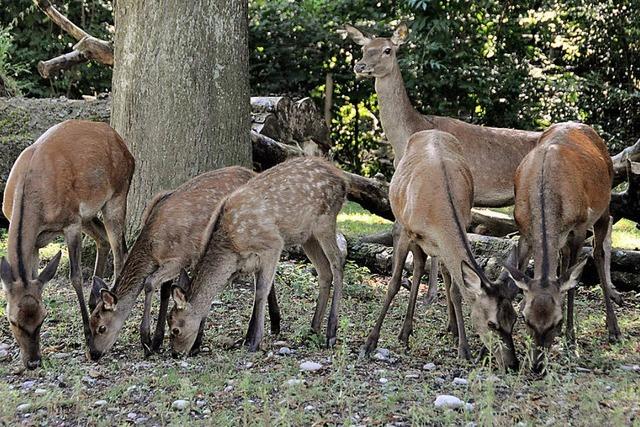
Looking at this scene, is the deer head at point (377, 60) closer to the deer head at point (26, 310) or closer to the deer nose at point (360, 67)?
the deer nose at point (360, 67)

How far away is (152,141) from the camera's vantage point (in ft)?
28.9

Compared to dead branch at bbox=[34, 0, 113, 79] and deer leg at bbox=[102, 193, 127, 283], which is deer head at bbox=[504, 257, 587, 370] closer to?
deer leg at bbox=[102, 193, 127, 283]

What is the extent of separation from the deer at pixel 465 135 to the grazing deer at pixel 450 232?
2.32 meters

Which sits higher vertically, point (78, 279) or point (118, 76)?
point (118, 76)

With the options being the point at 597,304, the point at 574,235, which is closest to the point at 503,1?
the point at 597,304

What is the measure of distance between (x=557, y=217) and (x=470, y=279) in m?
1.05

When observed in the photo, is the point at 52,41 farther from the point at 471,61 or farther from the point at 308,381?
the point at 308,381

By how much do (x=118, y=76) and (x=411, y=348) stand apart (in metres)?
4.06

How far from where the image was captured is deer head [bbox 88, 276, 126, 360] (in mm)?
6938

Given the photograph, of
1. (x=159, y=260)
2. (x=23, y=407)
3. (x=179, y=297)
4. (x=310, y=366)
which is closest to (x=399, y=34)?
(x=159, y=260)

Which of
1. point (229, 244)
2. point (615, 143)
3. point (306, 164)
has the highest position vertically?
point (306, 164)

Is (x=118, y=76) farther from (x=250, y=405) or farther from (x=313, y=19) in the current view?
(x=313, y=19)

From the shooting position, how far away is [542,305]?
6293mm

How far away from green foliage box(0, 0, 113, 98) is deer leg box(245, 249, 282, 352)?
419 inches
